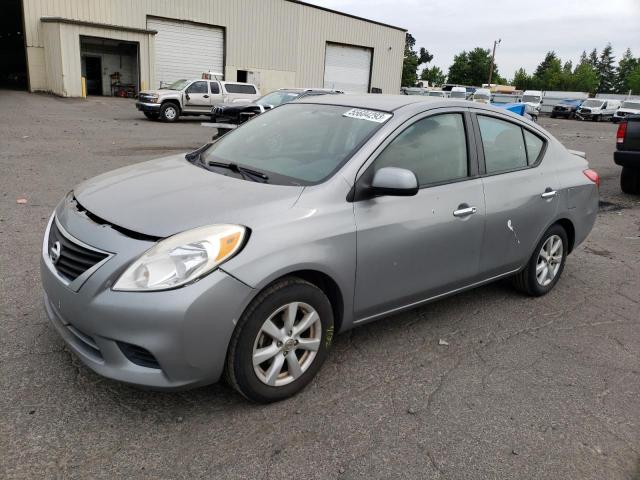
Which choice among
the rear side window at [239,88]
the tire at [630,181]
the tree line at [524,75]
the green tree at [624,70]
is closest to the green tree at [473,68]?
the tree line at [524,75]

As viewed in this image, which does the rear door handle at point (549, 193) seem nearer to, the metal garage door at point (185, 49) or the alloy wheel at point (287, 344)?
the alloy wheel at point (287, 344)

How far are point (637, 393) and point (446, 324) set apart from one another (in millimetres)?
1291

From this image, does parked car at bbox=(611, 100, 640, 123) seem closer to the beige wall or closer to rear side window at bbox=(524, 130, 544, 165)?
the beige wall

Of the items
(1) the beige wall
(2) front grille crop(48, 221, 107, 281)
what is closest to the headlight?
(2) front grille crop(48, 221, 107, 281)

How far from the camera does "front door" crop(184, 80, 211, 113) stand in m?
20.9

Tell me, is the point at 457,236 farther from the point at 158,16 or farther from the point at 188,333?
the point at 158,16

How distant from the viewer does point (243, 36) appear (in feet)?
107

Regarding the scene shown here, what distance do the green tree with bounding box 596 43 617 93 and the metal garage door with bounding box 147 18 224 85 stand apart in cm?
12105

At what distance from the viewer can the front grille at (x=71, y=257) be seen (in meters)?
2.63

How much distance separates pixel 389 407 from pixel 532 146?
2648 mm

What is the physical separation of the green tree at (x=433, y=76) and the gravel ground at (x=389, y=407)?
111 m

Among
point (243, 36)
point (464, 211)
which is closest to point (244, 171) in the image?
point (464, 211)

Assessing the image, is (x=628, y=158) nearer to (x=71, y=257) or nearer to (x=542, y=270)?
(x=542, y=270)

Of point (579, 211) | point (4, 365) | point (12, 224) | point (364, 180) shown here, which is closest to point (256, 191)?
point (364, 180)
